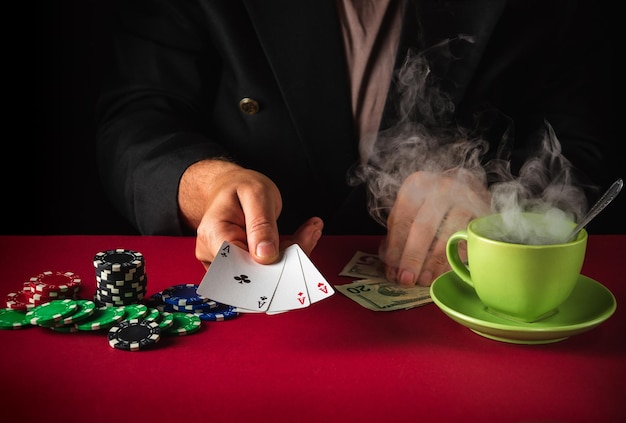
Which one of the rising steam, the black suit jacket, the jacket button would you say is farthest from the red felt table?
the jacket button

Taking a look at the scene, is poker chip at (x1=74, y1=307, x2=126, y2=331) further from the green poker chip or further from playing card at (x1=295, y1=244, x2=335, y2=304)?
playing card at (x1=295, y1=244, x2=335, y2=304)

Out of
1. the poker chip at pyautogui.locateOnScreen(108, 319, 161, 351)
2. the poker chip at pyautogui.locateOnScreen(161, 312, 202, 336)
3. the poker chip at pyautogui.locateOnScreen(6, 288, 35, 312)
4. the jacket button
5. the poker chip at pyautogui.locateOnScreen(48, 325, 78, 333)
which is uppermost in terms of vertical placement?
the jacket button

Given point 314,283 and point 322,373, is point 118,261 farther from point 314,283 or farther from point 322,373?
point 322,373

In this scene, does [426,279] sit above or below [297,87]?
below

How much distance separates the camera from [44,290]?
3.92 feet

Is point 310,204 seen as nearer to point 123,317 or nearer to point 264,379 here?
point 123,317

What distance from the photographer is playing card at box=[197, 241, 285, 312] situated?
1.09 meters

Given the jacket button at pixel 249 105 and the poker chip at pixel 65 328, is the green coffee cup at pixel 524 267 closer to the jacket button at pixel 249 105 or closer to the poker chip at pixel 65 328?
the poker chip at pixel 65 328

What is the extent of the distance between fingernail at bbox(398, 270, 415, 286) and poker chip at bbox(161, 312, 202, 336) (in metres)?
0.42

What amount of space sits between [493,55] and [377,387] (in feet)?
4.66

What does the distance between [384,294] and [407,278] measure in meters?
0.07

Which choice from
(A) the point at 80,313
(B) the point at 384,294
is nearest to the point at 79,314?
(A) the point at 80,313

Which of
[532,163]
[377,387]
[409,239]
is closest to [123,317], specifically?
[377,387]

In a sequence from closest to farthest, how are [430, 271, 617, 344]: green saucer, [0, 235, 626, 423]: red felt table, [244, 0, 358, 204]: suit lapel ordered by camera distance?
[0, 235, 626, 423]: red felt table
[430, 271, 617, 344]: green saucer
[244, 0, 358, 204]: suit lapel
